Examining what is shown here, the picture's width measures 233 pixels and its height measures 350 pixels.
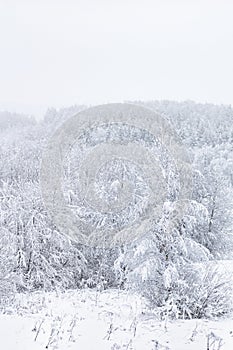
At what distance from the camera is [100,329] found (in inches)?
420

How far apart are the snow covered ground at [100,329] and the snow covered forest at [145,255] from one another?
251mm

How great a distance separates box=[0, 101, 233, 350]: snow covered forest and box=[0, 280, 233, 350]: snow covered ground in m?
0.25

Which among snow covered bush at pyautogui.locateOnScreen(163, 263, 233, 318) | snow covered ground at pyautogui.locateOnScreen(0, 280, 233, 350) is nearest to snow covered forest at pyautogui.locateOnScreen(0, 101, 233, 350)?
snow covered bush at pyautogui.locateOnScreen(163, 263, 233, 318)

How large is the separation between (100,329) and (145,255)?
12.3 ft

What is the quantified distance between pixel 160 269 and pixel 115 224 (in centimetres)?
1136

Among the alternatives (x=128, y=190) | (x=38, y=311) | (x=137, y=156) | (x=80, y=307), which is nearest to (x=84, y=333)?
(x=38, y=311)

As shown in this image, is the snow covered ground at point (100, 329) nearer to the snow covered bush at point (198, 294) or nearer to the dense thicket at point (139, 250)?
the snow covered bush at point (198, 294)

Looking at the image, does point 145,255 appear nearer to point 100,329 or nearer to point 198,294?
point 198,294

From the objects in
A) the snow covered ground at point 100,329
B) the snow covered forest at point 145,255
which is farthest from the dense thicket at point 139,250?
the snow covered ground at point 100,329

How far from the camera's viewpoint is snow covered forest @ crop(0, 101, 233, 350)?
43.4 ft

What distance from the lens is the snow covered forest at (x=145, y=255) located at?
13.2 m

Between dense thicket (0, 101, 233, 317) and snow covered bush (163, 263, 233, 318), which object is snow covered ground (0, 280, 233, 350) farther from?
dense thicket (0, 101, 233, 317)

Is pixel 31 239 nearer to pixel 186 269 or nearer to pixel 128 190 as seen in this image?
pixel 128 190

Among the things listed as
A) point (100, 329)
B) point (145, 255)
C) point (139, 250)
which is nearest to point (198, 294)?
point (145, 255)
